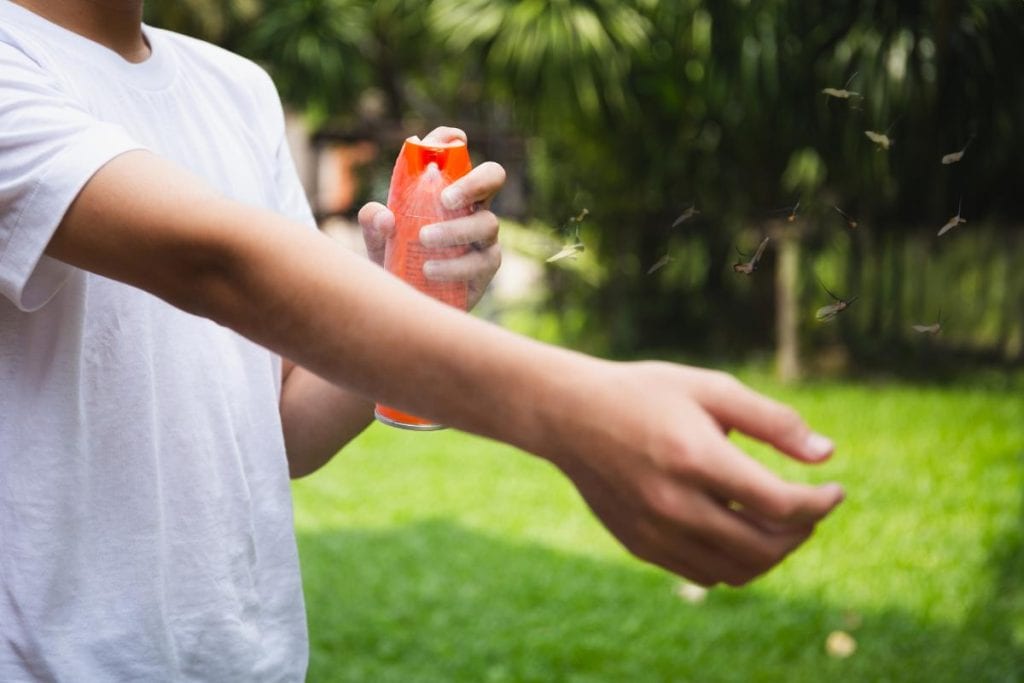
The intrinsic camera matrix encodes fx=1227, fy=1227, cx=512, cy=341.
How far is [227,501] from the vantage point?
139 centimetres

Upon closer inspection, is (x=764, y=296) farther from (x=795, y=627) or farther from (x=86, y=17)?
(x=86, y=17)

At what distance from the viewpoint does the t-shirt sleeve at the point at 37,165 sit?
0.99m

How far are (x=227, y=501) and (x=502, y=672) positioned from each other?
262cm

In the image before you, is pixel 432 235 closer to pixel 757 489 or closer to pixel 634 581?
pixel 757 489

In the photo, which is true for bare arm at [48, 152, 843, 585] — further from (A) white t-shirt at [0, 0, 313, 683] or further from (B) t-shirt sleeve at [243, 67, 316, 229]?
(B) t-shirt sleeve at [243, 67, 316, 229]

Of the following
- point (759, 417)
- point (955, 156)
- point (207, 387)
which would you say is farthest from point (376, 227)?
point (955, 156)

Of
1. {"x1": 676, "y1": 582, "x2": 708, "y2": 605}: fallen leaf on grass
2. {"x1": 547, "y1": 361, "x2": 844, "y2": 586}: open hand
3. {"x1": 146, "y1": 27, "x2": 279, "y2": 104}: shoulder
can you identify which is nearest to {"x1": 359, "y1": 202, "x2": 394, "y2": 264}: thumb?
{"x1": 146, "y1": 27, "x2": 279, "y2": 104}: shoulder

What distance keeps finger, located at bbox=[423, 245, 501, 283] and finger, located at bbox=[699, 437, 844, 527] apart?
493mm

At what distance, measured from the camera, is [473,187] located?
3.98 ft

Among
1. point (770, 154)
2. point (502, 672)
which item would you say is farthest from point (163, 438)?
point (770, 154)

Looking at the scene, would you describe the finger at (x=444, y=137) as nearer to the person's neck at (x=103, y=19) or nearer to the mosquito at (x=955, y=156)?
the person's neck at (x=103, y=19)

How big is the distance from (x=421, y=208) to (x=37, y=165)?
0.38 m

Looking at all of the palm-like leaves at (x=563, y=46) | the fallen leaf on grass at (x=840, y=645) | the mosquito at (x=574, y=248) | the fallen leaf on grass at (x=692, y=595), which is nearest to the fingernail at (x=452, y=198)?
the mosquito at (x=574, y=248)

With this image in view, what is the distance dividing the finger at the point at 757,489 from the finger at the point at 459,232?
49 cm
